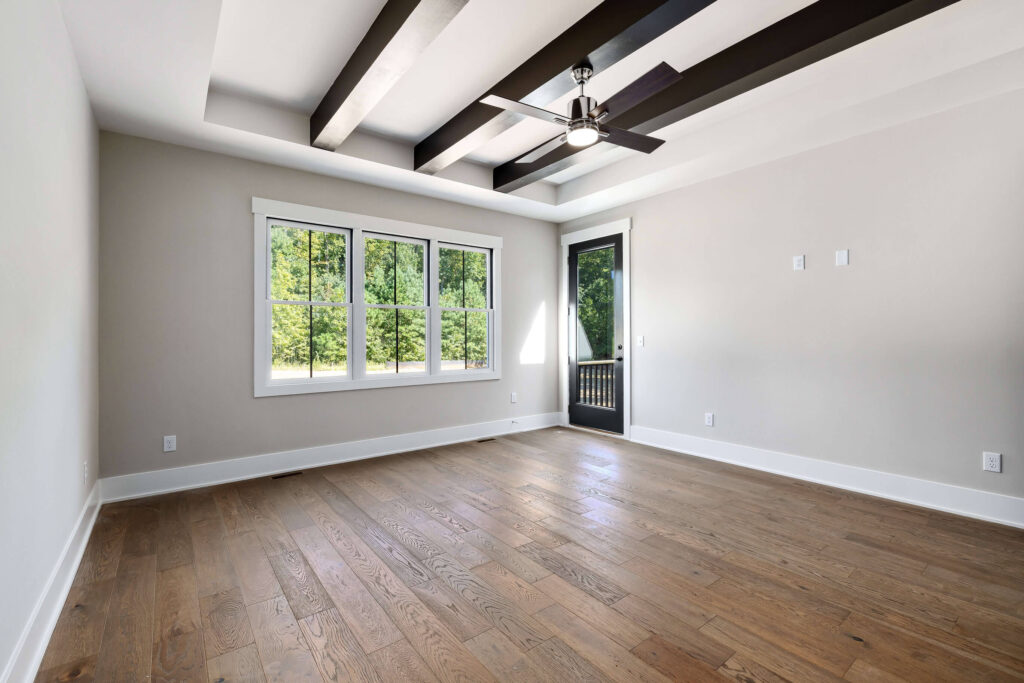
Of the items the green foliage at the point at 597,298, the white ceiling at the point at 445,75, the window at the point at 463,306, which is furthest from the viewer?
the green foliage at the point at 597,298

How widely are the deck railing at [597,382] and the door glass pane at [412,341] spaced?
202cm

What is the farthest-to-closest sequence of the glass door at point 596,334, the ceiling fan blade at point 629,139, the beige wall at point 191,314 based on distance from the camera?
the glass door at point 596,334, the beige wall at point 191,314, the ceiling fan blade at point 629,139

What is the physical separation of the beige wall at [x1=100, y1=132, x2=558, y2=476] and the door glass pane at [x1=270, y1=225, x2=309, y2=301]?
22 cm

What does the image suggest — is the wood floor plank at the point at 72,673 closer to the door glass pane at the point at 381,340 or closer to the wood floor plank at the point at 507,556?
the wood floor plank at the point at 507,556

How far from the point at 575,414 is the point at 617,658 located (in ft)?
14.1

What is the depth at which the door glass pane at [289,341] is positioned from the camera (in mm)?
4082

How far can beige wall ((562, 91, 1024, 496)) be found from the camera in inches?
119

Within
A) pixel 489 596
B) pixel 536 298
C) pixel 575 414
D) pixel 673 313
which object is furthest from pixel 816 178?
pixel 489 596

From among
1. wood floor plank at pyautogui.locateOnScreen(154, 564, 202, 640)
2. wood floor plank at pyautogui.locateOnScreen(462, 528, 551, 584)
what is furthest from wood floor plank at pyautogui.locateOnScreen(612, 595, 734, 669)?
wood floor plank at pyautogui.locateOnScreen(154, 564, 202, 640)

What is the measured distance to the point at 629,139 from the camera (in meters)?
3.01

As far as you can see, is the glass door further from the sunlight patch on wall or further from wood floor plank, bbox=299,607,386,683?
wood floor plank, bbox=299,607,386,683

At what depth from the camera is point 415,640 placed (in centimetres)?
183

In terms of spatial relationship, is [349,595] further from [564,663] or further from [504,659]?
[564,663]

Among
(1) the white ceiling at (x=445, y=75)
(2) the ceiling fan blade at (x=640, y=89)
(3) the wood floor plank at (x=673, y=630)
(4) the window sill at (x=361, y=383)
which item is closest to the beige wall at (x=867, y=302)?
(1) the white ceiling at (x=445, y=75)
